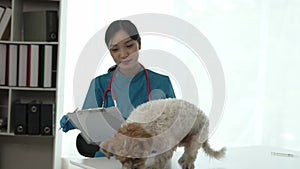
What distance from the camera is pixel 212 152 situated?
1.28m

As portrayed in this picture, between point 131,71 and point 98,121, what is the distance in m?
0.28

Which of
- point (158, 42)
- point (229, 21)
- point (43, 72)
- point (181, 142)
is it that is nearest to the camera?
point (181, 142)

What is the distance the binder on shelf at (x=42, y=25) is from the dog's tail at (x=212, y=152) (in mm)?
1561

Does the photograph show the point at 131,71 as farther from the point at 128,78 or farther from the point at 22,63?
the point at 22,63

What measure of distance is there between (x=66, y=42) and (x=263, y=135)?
1503 millimetres

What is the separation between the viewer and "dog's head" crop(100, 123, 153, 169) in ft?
3.36

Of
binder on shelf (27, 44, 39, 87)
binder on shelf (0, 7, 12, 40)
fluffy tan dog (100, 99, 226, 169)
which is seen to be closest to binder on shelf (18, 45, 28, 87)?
binder on shelf (27, 44, 39, 87)

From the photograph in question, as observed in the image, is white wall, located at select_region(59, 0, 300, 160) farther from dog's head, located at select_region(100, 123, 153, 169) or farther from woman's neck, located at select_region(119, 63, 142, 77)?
dog's head, located at select_region(100, 123, 153, 169)

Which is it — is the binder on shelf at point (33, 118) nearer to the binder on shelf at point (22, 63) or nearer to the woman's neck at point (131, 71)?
the binder on shelf at point (22, 63)

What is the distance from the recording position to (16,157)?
275 centimetres

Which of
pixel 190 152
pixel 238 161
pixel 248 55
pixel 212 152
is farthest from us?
pixel 248 55

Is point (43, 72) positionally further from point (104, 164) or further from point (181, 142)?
point (181, 142)

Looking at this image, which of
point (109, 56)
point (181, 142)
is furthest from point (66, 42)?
point (181, 142)

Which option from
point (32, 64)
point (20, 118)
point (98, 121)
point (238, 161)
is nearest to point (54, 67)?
point (32, 64)
